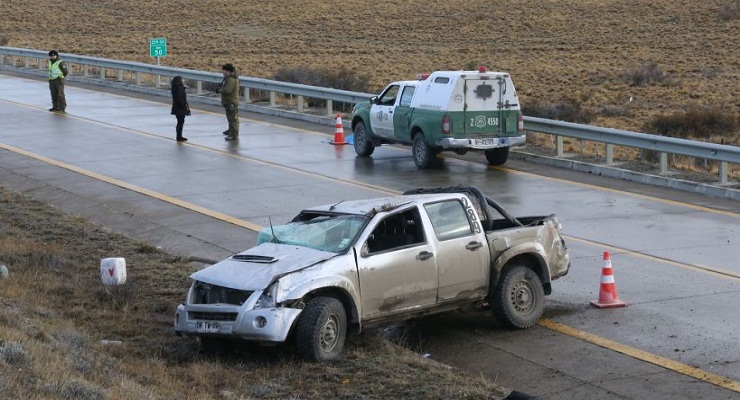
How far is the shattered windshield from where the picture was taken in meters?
11.0

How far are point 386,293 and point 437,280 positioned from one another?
0.63 m

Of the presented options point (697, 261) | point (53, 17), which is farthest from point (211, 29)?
point (697, 261)

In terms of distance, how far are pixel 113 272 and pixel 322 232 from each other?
2977 millimetres

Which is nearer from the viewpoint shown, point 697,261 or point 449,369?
point 449,369

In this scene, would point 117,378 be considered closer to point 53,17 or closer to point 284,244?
point 284,244

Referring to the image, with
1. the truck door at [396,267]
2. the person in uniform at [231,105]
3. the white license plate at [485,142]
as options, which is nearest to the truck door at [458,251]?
the truck door at [396,267]

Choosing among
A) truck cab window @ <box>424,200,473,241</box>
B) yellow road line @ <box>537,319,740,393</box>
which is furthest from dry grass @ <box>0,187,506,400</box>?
yellow road line @ <box>537,319,740,393</box>

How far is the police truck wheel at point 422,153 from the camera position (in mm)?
22734

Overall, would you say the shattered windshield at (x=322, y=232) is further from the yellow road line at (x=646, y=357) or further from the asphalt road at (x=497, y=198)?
the yellow road line at (x=646, y=357)

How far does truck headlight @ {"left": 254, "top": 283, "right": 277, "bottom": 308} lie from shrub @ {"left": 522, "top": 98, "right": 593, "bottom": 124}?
27.2 meters

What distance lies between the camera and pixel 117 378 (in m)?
8.79

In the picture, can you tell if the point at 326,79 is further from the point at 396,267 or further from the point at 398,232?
the point at 396,267

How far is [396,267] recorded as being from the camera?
1103cm

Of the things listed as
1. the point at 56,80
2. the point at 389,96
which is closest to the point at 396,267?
the point at 389,96
